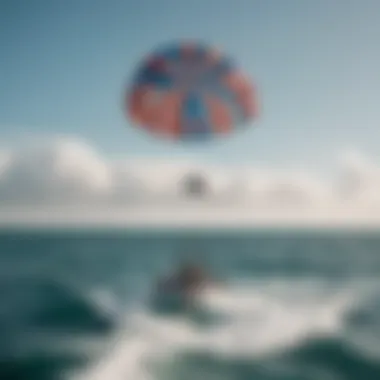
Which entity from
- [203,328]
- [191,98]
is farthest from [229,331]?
[191,98]

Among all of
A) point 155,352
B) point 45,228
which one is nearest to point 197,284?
point 155,352

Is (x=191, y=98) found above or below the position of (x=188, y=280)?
above

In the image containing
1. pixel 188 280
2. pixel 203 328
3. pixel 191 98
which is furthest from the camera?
pixel 188 280

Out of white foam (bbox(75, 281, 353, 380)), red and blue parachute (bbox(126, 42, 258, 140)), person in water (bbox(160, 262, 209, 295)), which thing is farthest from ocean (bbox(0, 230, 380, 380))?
red and blue parachute (bbox(126, 42, 258, 140))

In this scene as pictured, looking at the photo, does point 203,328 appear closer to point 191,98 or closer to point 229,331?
point 229,331

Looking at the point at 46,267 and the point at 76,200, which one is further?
the point at 46,267

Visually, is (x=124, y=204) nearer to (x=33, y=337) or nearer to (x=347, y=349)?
(x=33, y=337)

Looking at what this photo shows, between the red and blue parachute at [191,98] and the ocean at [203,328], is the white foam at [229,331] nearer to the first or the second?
the ocean at [203,328]
